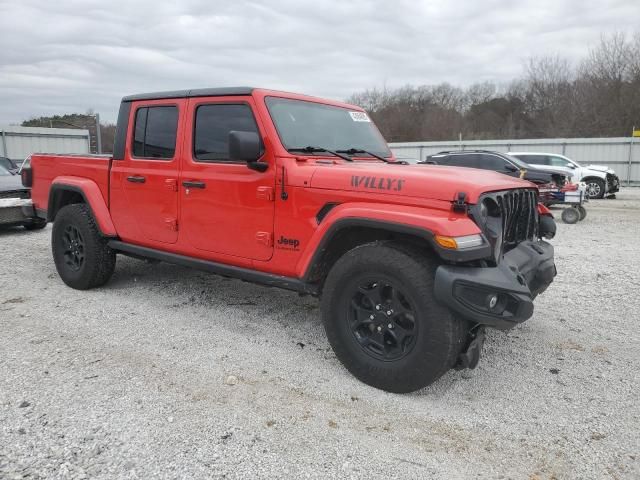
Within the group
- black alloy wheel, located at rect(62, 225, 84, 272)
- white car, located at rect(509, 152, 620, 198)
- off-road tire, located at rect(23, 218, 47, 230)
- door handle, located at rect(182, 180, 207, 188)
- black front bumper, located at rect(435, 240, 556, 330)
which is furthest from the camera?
white car, located at rect(509, 152, 620, 198)

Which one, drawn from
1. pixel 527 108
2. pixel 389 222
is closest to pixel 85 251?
pixel 389 222

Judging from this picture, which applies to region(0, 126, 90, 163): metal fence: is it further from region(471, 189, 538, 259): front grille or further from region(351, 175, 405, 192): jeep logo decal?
region(471, 189, 538, 259): front grille

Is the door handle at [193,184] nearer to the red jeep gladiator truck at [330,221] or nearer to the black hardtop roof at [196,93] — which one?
the red jeep gladiator truck at [330,221]

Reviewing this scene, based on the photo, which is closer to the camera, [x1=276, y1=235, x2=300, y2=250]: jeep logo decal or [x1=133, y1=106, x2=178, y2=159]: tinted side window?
[x1=276, y1=235, x2=300, y2=250]: jeep logo decal

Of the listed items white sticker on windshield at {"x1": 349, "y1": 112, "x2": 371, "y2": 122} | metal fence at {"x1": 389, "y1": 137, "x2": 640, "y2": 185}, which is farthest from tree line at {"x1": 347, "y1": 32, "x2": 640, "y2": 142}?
white sticker on windshield at {"x1": 349, "y1": 112, "x2": 371, "y2": 122}

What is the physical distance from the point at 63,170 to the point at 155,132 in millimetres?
1561

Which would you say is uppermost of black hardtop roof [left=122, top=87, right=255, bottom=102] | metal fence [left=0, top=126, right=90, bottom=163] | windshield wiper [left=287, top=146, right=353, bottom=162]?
metal fence [left=0, top=126, right=90, bottom=163]

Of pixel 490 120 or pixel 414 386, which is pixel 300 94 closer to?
pixel 414 386

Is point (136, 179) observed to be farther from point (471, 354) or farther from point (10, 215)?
point (10, 215)

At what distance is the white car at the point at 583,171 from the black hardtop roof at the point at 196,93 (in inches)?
579

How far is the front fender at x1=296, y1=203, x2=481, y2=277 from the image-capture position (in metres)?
2.77

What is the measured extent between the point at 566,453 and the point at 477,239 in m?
1.17

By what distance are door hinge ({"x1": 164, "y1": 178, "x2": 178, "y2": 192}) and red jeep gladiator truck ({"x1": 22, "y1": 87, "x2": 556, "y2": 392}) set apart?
0.03ft

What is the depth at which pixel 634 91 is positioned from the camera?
101ft
